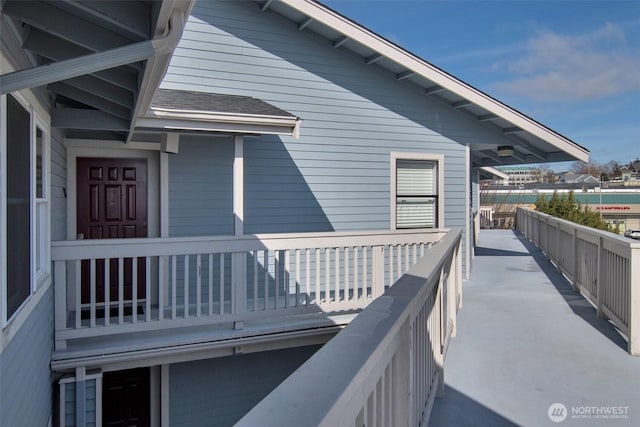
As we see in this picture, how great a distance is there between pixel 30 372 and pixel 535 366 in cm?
387

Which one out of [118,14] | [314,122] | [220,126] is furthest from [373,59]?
[118,14]

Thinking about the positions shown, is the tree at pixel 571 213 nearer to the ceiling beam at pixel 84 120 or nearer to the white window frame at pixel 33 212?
the ceiling beam at pixel 84 120

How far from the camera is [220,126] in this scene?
536cm

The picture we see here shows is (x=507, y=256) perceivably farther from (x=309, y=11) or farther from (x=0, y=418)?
(x=0, y=418)

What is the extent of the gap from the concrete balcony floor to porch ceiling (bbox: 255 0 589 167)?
2810 millimetres

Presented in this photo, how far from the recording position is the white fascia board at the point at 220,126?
4969 mm

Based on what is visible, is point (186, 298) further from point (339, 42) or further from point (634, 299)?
point (339, 42)

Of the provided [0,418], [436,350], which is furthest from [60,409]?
[436,350]

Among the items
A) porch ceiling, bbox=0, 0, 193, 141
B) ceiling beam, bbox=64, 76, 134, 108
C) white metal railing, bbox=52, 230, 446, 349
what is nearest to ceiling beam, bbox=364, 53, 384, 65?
white metal railing, bbox=52, 230, 446, 349

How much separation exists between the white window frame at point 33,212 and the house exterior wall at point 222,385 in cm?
252

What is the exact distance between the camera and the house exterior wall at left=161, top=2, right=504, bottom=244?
22.0 ft

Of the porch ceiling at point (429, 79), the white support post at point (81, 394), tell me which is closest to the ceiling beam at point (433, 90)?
the porch ceiling at point (429, 79)

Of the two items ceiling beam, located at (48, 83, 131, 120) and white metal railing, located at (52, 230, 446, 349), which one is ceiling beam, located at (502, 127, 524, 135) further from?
ceiling beam, located at (48, 83, 131, 120)

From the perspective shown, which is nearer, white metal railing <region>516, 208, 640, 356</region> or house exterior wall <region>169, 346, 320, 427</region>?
white metal railing <region>516, 208, 640, 356</region>
